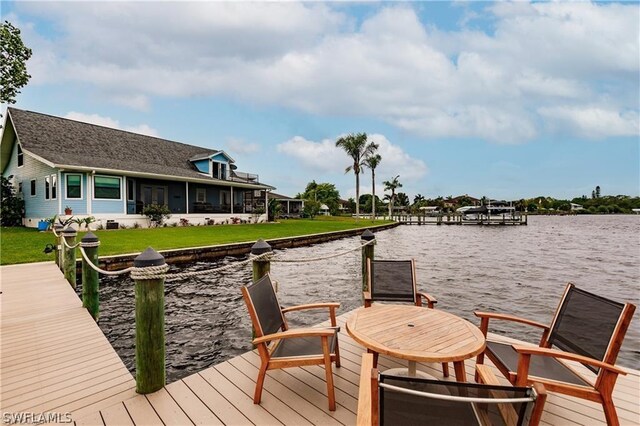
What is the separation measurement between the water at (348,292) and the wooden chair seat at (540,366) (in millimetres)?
3551

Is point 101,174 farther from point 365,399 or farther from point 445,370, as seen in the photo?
point 365,399

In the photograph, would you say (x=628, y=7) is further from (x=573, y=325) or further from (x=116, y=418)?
(x=116, y=418)

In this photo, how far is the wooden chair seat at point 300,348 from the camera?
8.71 feet

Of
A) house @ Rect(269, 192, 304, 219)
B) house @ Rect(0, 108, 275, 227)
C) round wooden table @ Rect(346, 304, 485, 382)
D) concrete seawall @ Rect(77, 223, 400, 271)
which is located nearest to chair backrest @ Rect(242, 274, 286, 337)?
round wooden table @ Rect(346, 304, 485, 382)

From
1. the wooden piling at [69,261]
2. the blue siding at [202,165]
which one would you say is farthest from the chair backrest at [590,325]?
the blue siding at [202,165]

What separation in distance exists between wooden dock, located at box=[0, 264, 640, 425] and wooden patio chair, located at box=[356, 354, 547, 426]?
110 cm

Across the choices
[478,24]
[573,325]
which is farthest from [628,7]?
[573,325]

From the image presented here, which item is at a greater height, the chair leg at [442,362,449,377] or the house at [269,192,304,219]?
the house at [269,192,304,219]

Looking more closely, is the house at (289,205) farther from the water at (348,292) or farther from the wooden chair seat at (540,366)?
the wooden chair seat at (540,366)

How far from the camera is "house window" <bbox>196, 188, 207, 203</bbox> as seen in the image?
2311 centimetres

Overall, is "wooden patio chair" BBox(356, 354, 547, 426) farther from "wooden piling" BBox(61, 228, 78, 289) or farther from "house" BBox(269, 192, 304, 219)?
"house" BBox(269, 192, 304, 219)

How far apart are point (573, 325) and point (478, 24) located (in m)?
14.1

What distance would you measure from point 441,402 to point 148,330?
244 cm

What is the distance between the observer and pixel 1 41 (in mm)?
16328
